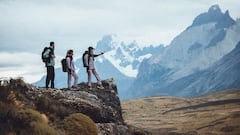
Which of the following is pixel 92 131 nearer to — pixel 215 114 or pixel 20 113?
pixel 20 113

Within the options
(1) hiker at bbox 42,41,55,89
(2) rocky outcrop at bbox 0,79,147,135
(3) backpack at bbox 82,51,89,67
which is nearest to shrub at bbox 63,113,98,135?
(2) rocky outcrop at bbox 0,79,147,135

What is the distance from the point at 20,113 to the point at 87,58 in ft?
23.0

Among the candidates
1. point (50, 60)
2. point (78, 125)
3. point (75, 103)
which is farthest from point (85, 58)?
point (78, 125)

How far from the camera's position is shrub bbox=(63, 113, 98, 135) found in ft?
59.7

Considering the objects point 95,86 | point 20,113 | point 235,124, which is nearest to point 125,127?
point 95,86

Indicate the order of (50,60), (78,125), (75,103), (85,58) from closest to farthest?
(78,125)
(75,103)
(50,60)
(85,58)

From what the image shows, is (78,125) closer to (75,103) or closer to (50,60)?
(75,103)

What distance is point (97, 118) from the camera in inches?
842

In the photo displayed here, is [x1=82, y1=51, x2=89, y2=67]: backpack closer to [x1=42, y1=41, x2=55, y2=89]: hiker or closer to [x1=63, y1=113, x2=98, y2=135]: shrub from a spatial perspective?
[x1=42, y1=41, x2=55, y2=89]: hiker

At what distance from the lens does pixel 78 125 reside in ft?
60.2

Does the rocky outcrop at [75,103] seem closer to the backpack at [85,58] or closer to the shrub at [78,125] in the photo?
the shrub at [78,125]

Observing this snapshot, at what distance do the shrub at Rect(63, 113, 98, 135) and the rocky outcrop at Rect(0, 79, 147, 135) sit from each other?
356 millimetres

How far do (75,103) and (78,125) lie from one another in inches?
101

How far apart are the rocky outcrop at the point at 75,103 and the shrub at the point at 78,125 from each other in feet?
1.17
